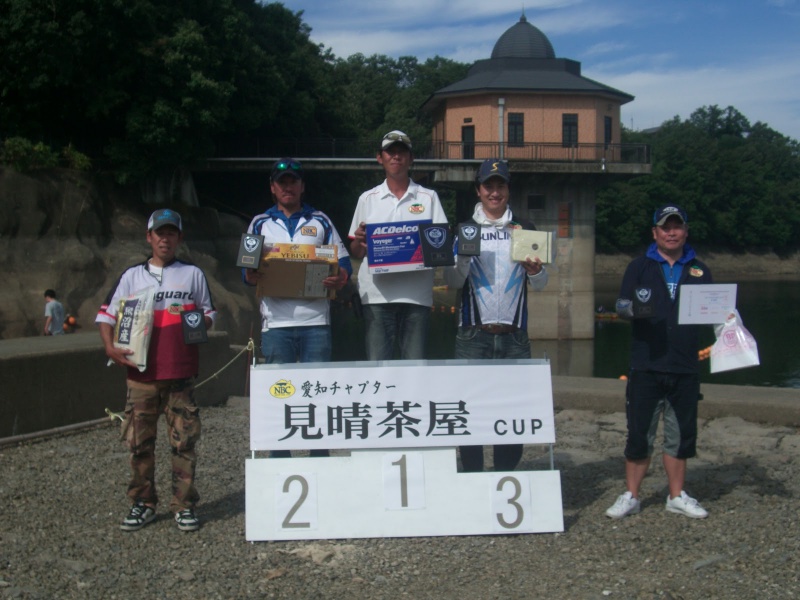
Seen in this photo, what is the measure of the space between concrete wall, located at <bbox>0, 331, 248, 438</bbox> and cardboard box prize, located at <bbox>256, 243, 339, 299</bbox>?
320cm

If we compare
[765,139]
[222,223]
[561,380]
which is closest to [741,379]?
[561,380]

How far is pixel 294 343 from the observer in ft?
18.8

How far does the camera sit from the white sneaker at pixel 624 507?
5398 mm

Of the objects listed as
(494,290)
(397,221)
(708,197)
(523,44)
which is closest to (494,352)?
(494,290)

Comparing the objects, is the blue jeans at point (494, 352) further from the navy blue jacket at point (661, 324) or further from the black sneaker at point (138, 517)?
the black sneaker at point (138, 517)

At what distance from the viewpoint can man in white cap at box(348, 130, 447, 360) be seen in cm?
569

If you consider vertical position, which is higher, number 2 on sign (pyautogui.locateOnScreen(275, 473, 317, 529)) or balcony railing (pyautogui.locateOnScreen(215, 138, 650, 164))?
balcony railing (pyautogui.locateOnScreen(215, 138, 650, 164))

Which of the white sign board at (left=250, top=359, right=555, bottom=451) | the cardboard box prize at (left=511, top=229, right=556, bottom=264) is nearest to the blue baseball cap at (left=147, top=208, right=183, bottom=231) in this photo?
the white sign board at (left=250, top=359, right=555, bottom=451)

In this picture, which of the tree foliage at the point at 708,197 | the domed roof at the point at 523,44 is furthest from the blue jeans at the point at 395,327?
the tree foliage at the point at 708,197

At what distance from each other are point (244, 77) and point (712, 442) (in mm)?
32667

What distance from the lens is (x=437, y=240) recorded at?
5.44 m

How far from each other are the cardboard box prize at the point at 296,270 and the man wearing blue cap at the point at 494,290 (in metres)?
0.80

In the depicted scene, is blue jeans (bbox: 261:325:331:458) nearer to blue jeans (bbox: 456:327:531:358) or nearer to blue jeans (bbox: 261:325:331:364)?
blue jeans (bbox: 261:325:331:364)

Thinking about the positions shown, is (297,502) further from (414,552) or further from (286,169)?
(286,169)
